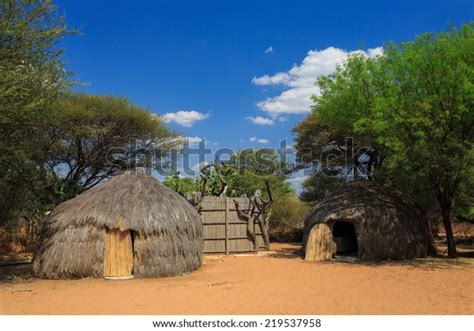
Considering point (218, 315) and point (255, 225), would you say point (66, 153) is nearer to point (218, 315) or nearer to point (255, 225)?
point (255, 225)

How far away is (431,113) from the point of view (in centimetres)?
1359

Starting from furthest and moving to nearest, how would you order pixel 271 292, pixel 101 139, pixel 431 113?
pixel 101 139, pixel 431 113, pixel 271 292

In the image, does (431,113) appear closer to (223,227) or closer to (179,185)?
(223,227)

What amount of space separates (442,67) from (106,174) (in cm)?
1693

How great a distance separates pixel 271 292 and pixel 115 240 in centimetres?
478

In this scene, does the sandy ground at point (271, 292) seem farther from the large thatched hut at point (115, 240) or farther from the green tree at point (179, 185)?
the green tree at point (179, 185)

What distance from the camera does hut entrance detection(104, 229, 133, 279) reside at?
11.8m

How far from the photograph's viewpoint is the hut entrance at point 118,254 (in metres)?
11.8

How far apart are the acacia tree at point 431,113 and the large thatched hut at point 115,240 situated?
22.7 ft

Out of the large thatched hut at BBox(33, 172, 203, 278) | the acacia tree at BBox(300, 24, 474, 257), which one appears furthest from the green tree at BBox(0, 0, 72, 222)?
the acacia tree at BBox(300, 24, 474, 257)

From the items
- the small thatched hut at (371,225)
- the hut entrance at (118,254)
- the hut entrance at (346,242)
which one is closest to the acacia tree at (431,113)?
the small thatched hut at (371,225)

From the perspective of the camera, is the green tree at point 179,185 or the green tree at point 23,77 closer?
the green tree at point 23,77

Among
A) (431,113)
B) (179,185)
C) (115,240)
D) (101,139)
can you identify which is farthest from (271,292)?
(179,185)
